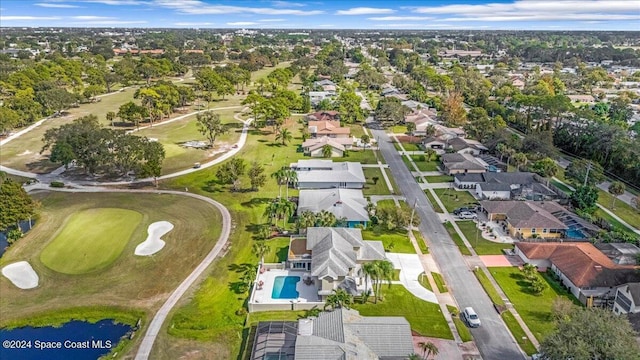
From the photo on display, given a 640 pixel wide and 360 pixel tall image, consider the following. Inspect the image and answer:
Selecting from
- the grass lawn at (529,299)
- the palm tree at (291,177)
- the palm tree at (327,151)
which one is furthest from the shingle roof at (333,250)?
the palm tree at (327,151)

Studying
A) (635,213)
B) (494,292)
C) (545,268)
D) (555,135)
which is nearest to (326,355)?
(494,292)

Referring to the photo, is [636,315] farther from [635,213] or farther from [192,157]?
[192,157]

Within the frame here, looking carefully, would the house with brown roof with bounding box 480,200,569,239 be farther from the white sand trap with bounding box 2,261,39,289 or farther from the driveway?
the white sand trap with bounding box 2,261,39,289

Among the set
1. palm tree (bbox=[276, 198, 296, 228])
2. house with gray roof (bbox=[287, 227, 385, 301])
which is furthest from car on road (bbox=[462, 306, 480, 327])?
palm tree (bbox=[276, 198, 296, 228])

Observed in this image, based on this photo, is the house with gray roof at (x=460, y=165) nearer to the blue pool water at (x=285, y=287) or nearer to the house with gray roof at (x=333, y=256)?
the house with gray roof at (x=333, y=256)

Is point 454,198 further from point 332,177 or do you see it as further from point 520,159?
point 332,177

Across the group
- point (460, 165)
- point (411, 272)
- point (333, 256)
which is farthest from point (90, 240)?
point (460, 165)
